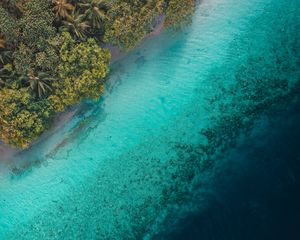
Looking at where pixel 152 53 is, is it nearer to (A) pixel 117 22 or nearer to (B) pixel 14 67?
(A) pixel 117 22

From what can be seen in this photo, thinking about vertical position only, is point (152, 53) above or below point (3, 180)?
above

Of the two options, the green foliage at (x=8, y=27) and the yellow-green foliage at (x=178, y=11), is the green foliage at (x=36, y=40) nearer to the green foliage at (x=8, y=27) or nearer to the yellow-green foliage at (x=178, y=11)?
the green foliage at (x=8, y=27)

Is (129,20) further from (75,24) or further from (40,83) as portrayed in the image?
(40,83)

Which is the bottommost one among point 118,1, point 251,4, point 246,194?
point 246,194

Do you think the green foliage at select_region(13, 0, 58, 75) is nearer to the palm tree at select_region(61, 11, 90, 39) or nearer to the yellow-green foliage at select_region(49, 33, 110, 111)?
the yellow-green foliage at select_region(49, 33, 110, 111)

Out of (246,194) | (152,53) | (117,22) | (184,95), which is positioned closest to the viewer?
(246,194)

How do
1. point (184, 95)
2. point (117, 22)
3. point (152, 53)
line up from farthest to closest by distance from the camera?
point (152, 53), point (184, 95), point (117, 22)

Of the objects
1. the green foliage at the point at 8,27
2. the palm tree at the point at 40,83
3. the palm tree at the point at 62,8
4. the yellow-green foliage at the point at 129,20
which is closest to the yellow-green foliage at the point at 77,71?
the palm tree at the point at 40,83

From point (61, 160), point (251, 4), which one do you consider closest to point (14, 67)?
point (61, 160)

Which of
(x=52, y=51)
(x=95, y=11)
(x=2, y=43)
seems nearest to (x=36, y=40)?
(x=52, y=51)
